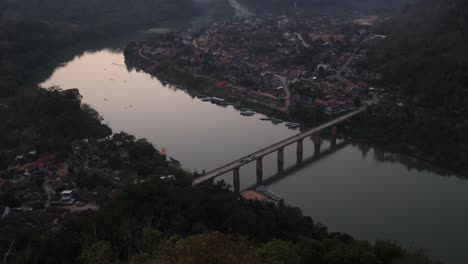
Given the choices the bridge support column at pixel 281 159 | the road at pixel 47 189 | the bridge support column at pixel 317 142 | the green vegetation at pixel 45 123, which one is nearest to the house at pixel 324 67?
the bridge support column at pixel 317 142

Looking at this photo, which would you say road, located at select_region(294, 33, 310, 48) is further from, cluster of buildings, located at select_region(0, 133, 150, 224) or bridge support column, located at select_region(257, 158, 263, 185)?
cluster of buildings, located at select_region(0, 133, 150, 224)

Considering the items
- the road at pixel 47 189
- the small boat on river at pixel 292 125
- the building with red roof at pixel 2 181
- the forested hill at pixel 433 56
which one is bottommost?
the small boat on river at pixel 292 125

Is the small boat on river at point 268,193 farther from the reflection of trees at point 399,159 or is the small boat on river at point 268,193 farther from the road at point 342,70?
the road at point 342,70

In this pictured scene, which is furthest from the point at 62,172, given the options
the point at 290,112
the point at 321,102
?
the point at 321,102

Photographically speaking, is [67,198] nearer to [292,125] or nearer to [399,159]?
[292,125]

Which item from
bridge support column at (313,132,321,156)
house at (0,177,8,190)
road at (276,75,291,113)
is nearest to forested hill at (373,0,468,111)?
road at (276,75,291,113)

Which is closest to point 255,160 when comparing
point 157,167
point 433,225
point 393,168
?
point 157,167

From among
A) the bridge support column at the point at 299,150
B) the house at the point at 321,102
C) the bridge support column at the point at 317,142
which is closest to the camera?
the bridge support column at the point at 299,150
